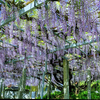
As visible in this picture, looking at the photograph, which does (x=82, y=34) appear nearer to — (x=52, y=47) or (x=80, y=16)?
(x=80, y=16)

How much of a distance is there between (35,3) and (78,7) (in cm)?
150

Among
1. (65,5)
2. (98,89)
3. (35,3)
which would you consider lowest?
(98,89)

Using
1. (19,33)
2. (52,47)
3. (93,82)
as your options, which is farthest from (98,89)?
(19,33)

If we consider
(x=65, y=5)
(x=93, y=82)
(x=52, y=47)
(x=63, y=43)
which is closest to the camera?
(x=65, y=5)

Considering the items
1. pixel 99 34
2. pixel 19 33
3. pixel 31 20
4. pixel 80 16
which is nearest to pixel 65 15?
pixel 80 16

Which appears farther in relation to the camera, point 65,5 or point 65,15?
point 65,15

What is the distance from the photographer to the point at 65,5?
4148 mm

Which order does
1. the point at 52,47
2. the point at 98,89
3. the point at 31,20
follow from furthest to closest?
the point at 98,89
the point at 52,47
the point at 31,20

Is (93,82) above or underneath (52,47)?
underneath

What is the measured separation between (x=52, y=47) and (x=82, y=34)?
1970 mm

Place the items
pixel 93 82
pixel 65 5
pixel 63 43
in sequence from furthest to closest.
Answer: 1. pixel 93 82
2. pixel 63 43
3. pixel 65 5

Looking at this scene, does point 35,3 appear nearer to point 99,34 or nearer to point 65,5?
point 65,5

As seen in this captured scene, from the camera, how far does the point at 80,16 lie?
4.51 m

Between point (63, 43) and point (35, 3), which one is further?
point (63, 43)
